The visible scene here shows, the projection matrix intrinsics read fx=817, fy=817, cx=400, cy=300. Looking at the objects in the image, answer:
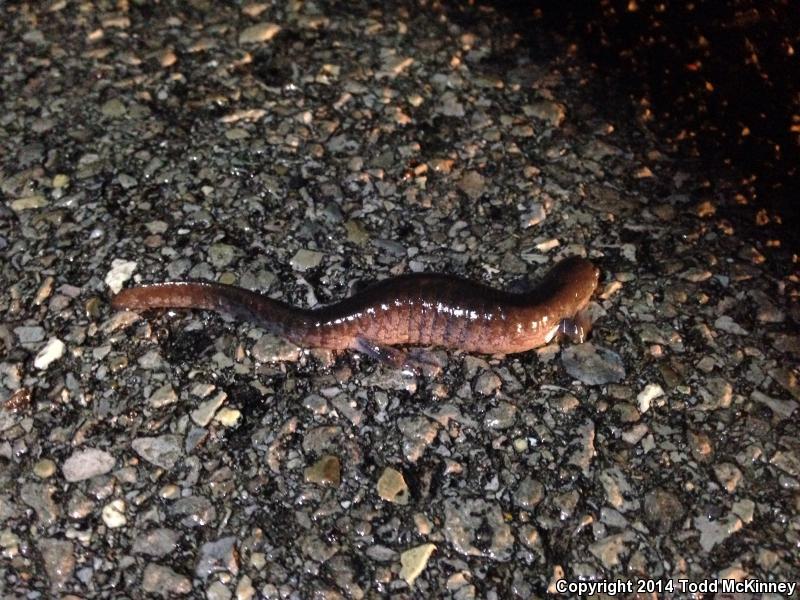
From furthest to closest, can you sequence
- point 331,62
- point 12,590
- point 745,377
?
1. point 331,62
2. point 745,377
3. point 12,590

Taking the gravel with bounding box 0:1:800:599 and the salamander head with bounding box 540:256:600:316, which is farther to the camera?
the salamander head with bounding box 540:256:600:316

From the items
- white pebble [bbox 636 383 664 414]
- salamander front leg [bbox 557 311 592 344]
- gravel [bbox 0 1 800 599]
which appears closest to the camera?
gravel [bbox 0 1 800 599]

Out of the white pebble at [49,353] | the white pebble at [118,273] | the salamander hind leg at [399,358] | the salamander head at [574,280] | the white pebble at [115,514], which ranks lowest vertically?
the white pebble at [115,514]

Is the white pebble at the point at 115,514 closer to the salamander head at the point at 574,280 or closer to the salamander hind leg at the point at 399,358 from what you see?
the salamander hind leg at the point at 399,358

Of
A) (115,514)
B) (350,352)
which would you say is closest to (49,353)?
(115,514)

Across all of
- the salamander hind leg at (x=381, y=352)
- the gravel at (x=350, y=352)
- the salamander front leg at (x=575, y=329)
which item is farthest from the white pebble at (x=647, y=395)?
the salamander hind leg at (x=381, y=352)

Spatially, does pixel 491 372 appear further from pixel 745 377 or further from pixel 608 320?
pixel 745 377

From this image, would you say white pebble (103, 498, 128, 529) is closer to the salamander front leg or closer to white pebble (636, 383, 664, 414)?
the salamander front leg

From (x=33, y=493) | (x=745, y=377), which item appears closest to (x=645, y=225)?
(x=745, y=377)

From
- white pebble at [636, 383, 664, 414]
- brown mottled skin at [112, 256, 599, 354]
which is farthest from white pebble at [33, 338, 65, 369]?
white pebble at [636, 383, 664, 414]
